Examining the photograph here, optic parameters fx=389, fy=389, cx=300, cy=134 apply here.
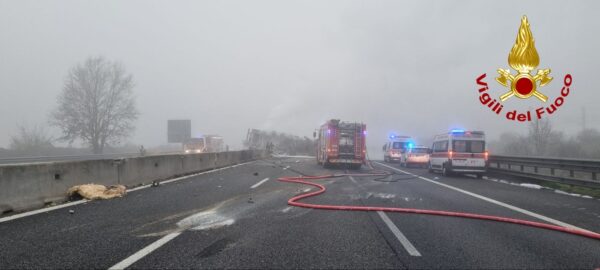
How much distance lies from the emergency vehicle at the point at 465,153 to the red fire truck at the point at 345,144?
5882 mm

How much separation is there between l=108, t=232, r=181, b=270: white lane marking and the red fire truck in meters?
18.0

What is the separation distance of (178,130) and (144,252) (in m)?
49.4

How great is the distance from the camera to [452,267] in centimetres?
414

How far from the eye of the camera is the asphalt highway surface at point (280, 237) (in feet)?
14.2

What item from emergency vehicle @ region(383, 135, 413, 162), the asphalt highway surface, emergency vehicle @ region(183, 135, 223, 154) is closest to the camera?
the asphalt highway surface

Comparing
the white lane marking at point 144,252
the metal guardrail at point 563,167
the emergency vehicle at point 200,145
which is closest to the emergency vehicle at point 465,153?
the metal guardrail at point 563,167

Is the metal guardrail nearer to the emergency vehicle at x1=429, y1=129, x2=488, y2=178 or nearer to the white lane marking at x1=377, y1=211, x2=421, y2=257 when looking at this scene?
the emergency vehicle at x1=429, y1=129, x2=488, y2=178

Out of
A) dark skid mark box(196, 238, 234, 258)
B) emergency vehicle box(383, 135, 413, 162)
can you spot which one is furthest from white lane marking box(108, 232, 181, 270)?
emergency vehicle box(383, 135, 413, 162)

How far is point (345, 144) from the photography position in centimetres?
2345

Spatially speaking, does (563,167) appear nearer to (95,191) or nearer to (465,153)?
(465,153)

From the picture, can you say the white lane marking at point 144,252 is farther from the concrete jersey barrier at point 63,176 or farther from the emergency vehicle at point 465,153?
the emergency vehicle at point 465,153

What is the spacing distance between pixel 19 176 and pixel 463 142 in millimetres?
16762

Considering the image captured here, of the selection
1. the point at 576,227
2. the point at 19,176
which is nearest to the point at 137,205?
the point at 19,176

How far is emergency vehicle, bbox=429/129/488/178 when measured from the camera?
58.0 feet
